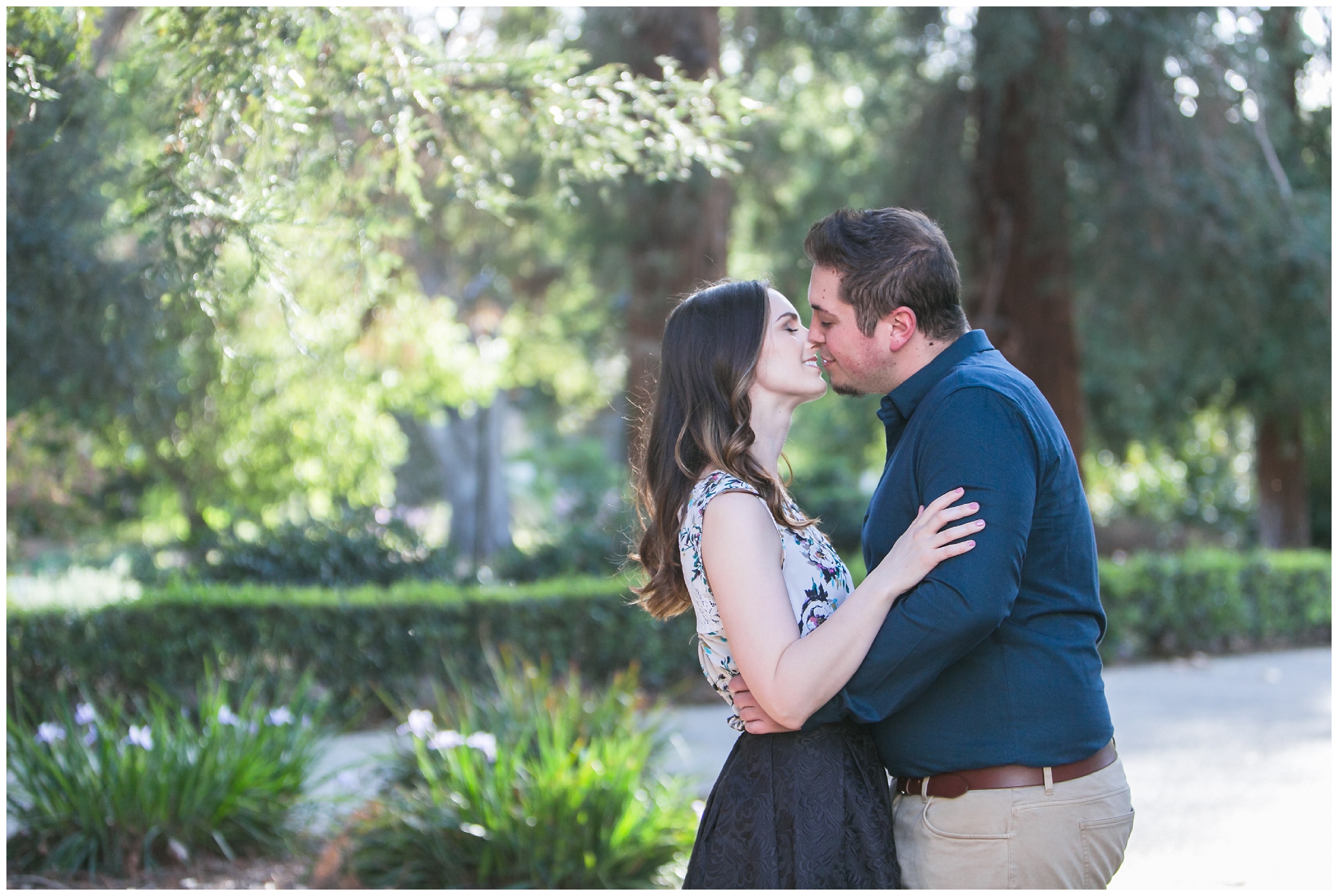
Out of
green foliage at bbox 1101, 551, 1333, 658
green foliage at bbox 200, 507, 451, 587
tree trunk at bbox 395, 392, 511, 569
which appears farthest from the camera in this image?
tree trunk at bbox 395, 392, 511, 569

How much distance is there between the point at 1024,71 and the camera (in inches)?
397

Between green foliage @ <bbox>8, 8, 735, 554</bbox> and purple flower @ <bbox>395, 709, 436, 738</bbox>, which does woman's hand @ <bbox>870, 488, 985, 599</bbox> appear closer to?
green foliage @ <bbox>8, 8, 735, 554</bbox>

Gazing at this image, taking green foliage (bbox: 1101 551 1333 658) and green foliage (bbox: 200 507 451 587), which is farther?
green foliage (bbox: 1101 551 1333 658)

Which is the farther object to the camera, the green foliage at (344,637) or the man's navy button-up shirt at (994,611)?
the green foliage at (344,637)

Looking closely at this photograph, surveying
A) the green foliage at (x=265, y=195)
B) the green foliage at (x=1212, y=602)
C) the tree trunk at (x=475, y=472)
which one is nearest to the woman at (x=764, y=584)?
the green foliage at (x=265, y=195)

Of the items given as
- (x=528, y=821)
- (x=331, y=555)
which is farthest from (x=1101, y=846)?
(x=331, y=555)

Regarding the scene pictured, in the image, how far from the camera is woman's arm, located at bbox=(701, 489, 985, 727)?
6.97ft

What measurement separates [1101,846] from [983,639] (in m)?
0.51

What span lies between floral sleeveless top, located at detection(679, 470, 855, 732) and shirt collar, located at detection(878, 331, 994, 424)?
34 cm

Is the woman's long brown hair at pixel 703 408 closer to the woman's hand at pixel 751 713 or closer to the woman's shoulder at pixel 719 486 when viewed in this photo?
the woman's shoulder at pixel 719 486

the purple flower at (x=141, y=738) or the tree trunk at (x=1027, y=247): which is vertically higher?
the tree trunk at (x=1027, y=247)

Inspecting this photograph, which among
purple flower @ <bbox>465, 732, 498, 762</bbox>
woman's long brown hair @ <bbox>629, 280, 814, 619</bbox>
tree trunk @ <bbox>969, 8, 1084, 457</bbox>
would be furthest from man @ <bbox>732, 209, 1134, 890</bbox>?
tree trunk @ <bbox>969, 8, 1084, 457</bbox>

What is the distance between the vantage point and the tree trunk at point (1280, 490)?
57.2 feet

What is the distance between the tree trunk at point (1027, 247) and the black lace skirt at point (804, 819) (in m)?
8.93
